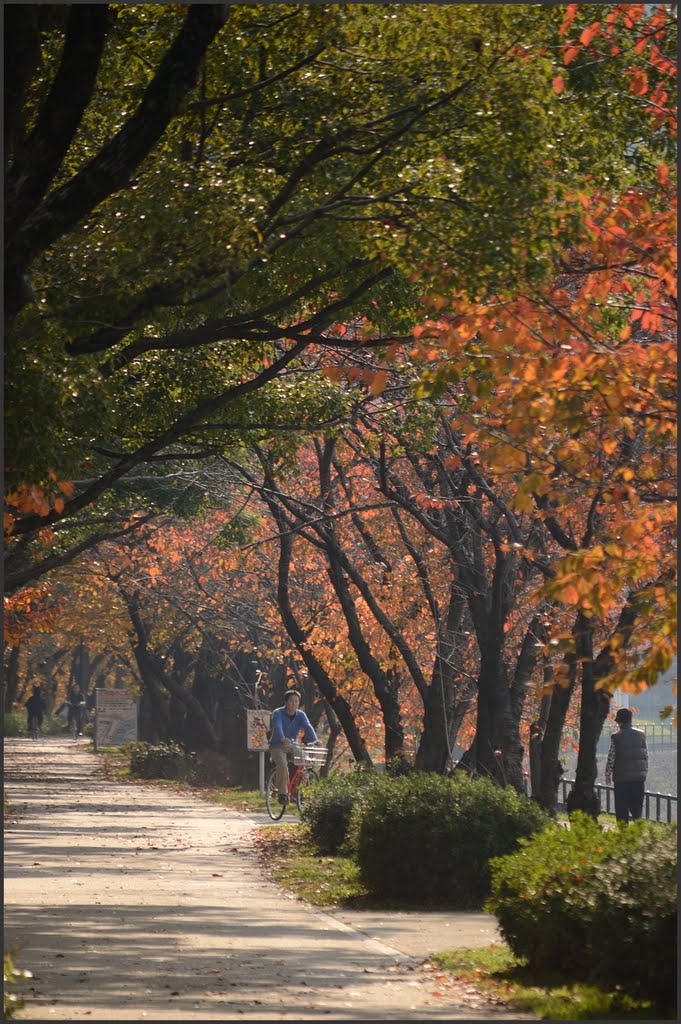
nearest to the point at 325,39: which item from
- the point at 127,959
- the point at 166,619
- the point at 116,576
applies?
the point at 127,959

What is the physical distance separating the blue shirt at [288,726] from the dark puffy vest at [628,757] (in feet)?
21.6

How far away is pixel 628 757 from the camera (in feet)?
64.3

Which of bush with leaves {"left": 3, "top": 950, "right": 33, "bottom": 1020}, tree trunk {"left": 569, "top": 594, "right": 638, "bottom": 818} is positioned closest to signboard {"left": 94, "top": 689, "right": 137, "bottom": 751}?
tree trunk {"left": 569, "top": 594, "right": 638, "bottom": 818}

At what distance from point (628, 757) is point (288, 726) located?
7.47 m

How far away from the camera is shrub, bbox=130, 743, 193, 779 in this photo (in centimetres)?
4178

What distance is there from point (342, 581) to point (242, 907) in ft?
31.5

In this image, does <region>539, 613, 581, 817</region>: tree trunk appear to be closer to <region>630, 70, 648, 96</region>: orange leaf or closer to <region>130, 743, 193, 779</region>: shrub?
<region>630, 70, 648, 96</region>: orange leaf

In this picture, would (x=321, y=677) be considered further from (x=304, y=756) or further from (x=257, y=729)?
(x=257, y=729)

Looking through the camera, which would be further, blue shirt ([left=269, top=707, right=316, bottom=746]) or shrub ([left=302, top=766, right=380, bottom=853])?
blue shirt ([left=269, top=707, right=316, bottom=746])

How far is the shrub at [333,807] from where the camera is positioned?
19.5m

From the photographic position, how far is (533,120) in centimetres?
1154

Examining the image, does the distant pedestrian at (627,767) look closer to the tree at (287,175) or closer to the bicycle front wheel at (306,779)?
the bicycle front wheel at (306,779)

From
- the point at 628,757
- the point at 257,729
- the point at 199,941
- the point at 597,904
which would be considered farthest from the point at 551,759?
the point at 257,729

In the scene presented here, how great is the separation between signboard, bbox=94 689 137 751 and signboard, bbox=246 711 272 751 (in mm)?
14215
